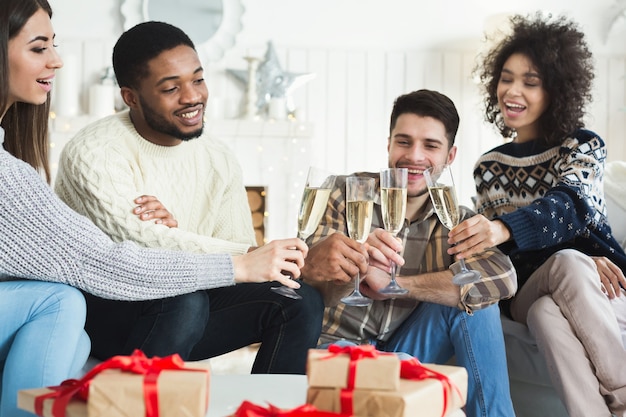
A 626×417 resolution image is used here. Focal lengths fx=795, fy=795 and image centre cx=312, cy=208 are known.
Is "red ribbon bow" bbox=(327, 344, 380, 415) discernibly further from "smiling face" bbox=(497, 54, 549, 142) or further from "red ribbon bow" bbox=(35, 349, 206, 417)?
"smiling face" bbox=(497, 54, 549, 142)

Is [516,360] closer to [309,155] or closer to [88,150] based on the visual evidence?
[88,150]

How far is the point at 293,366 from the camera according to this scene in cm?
172

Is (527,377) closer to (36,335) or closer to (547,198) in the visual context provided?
(547,198)

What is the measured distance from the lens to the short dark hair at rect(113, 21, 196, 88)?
2.02m

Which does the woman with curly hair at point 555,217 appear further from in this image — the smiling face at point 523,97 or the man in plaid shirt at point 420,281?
the man in plaid shirt at point 420,281

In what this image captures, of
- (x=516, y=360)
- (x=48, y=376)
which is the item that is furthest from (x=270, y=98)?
(x=48, y=376)

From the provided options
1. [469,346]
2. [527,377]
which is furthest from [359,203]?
[527,377]

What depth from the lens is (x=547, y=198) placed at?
2213 millimetres

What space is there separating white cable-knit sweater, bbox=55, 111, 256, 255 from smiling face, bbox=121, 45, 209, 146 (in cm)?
4

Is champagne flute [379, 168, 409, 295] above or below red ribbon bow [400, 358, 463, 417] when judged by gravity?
above

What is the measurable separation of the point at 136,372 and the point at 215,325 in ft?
2.70

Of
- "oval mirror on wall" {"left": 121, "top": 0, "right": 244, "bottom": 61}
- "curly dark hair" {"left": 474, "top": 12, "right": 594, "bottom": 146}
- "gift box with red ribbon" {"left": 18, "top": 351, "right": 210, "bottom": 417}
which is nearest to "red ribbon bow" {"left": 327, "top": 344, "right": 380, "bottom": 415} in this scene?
"gift box with red ribbon" {"left": 18, "top": 351, "right": 210, "bottom": 417}

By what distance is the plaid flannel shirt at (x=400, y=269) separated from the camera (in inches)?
78.4

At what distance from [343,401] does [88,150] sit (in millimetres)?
1090
